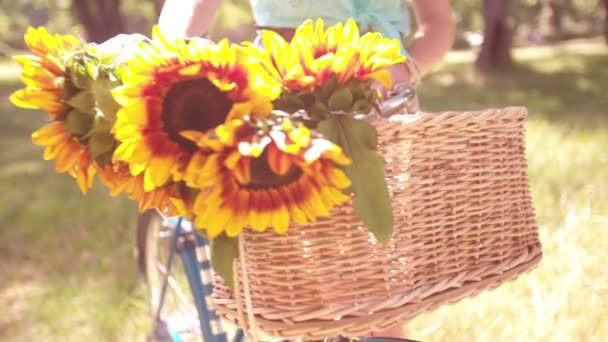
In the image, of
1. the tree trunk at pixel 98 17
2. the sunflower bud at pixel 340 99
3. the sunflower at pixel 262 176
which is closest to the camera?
the sunflower at pixel 262 176

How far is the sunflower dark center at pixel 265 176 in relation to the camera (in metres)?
0.98

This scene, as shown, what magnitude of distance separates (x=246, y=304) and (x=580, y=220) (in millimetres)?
3152

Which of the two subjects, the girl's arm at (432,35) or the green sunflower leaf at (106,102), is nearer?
the green sunflower leaf at (106,102)

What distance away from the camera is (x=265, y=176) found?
3.23ft

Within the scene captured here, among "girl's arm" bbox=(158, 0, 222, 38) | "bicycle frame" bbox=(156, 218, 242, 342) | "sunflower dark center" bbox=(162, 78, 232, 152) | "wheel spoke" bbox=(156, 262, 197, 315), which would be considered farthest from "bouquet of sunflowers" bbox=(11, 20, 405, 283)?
"wheel spoke" bbox=(156, 262, 197, 315)

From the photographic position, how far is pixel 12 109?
42.1 feet

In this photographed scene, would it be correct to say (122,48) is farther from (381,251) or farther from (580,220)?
(580,220)

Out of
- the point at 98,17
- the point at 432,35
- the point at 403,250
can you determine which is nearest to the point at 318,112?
the point at 403,250

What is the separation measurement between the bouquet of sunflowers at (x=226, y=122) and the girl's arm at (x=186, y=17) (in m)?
0.29

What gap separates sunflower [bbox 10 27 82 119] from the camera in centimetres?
104

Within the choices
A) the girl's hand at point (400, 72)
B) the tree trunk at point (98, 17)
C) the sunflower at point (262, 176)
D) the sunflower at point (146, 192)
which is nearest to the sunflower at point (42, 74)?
the sunflower at point (146, 192)

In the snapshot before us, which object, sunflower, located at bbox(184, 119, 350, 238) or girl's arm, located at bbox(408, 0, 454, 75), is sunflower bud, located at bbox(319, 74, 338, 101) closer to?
sunflower, located at bbox(184, 119, 350, 238)

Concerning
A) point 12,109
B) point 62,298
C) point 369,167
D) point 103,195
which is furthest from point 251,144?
point 12,109

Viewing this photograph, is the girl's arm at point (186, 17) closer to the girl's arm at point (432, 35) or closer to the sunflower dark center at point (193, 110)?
the sunflower dark center at point (193, 110)
